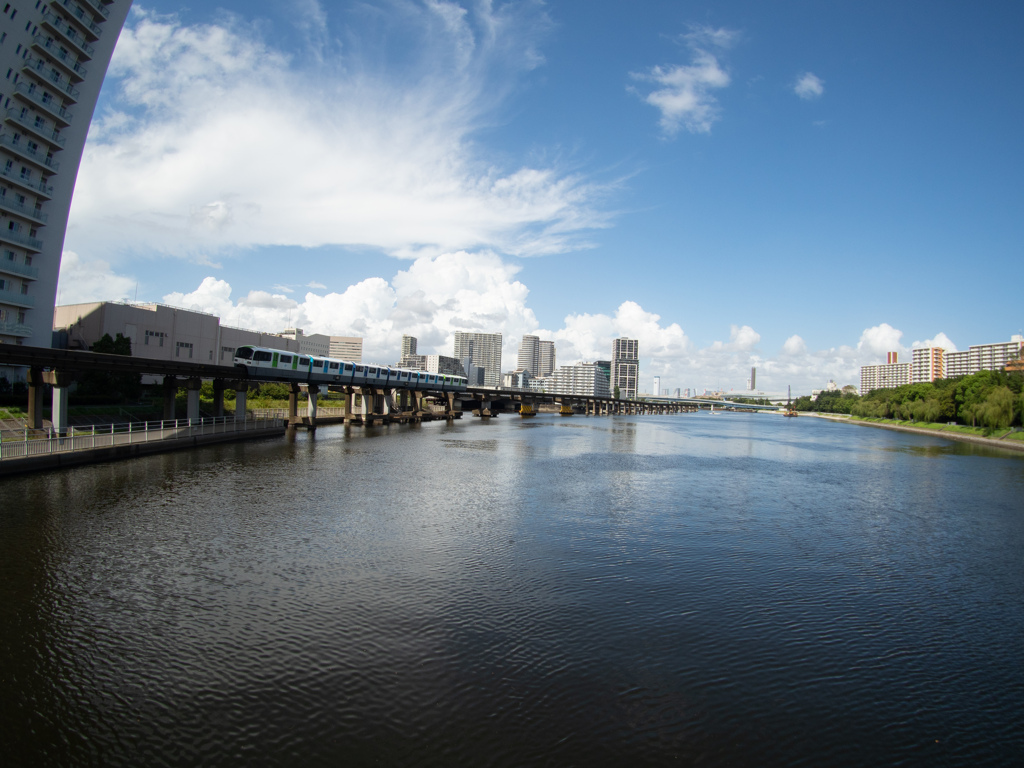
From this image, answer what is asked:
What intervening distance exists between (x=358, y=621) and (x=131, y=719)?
4736 millimetres

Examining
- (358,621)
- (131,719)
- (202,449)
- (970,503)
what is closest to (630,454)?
(970,503)

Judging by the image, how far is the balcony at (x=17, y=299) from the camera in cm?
5772

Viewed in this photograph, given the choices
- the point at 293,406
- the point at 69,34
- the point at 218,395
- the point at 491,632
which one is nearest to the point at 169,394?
the point at 218,395

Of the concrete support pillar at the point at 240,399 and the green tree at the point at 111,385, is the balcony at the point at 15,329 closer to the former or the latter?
the green tree at the point at 111,385

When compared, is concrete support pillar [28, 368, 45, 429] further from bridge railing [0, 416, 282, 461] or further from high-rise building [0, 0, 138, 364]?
high-rise building [0, 0, 138, 364]

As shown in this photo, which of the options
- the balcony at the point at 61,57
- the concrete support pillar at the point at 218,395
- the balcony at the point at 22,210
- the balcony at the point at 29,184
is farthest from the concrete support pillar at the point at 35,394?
the balcony at the point at 61,57

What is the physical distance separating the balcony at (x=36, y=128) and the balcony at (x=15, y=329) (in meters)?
20.0

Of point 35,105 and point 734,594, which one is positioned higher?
point 35,105

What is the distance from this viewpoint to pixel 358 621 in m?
13.3

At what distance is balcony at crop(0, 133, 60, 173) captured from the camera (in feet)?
187

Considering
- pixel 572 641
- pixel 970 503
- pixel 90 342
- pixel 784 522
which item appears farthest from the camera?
pixel 90 342

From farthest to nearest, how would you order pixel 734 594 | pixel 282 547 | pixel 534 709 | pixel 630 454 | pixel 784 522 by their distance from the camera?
pixel 630 454, pixel 784 522, pixel 282 547, pixel 734 594, pixel 534 709

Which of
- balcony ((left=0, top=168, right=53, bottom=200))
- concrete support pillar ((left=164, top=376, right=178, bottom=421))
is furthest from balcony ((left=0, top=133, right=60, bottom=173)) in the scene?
concrete support pillar ((left=164, top=376, right=178, bottom=421))

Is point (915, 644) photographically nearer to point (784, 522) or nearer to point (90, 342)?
point (784, 522)
